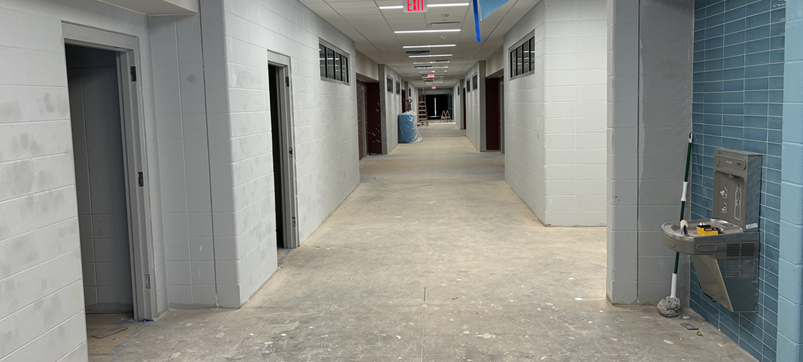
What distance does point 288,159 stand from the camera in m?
5.98

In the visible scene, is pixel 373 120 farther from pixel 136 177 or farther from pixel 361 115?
pixel 136 177

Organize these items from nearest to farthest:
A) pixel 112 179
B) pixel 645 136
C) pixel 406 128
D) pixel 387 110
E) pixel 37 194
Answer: pixel 37 194 → pixel 645 136 → pixel 112 179 → pixel 387 110 → pixel 406 128

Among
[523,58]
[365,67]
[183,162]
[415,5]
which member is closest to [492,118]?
[365,67]

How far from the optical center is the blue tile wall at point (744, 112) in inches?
120

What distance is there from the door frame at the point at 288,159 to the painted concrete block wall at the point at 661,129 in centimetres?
338

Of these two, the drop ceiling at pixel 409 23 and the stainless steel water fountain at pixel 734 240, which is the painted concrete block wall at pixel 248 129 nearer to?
the drop ceiling at pixel 409 23

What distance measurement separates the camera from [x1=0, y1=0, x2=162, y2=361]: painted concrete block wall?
263 cm

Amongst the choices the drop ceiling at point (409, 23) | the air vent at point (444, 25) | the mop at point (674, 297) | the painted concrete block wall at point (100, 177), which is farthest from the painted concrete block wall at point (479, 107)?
the painted concrete block wall at point (100, 177)

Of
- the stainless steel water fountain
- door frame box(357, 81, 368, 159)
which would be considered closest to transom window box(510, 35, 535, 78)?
the stainless steel water fountain

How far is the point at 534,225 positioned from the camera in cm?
704

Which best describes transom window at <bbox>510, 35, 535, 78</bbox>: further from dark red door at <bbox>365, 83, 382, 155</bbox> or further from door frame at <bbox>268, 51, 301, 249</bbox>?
dark red door at <bbox>365, 83, 382, 155</bbox>

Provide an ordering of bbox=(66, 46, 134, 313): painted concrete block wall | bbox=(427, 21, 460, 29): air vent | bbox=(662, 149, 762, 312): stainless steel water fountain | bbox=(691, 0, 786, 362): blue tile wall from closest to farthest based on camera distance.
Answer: bbox=(691, 0, 786, 362): blue tile wall, bbox=(662, 149, 762, 312): stainless steel water fountain, bbox=(66, 46, 134, 313): painted concrete block wall, bbox=(427, 21, 460, 29): air vent

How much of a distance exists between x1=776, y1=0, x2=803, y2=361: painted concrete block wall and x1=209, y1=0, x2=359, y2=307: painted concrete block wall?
11.1 ft

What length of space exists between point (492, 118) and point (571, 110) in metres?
9.90
